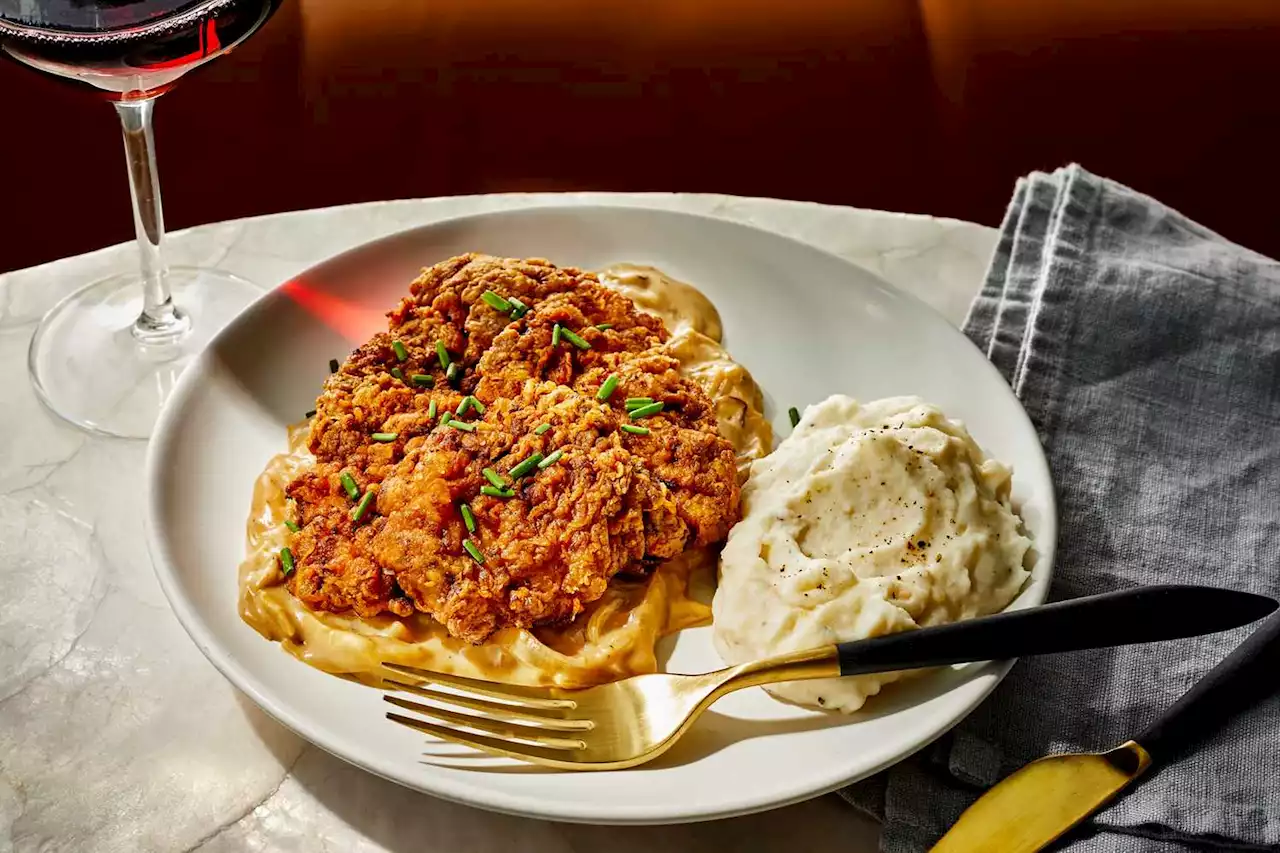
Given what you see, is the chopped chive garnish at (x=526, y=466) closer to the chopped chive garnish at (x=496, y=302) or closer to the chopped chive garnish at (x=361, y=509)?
the chopped chive garnish at (x=361, y=509)

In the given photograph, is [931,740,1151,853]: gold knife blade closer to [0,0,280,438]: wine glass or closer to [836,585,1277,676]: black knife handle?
[836,585,1277,676]: black knife handle

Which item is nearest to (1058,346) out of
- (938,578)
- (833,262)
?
(833,262)

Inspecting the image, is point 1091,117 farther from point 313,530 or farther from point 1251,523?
point 313,530

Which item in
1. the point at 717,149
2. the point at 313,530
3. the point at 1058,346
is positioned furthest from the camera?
the point at 717,149

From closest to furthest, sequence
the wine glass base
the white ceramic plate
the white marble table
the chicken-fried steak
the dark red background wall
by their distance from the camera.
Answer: the white ceramic plate
the white marble table
the chicken-fried steak
the wine glass base
the dark red background wall

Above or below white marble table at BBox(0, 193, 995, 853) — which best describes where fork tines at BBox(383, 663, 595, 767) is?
above

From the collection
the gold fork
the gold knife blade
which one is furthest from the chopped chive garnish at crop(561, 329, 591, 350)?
the gold knife blade
